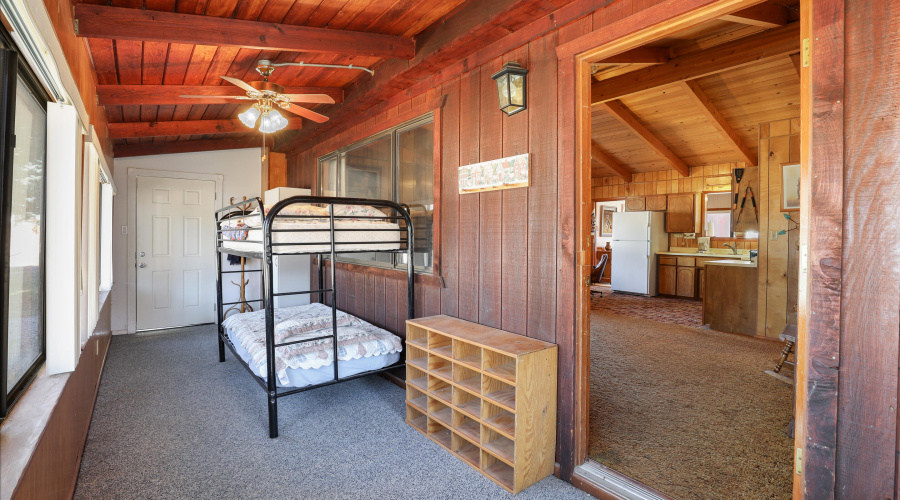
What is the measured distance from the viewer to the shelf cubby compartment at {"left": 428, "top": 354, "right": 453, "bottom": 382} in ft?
8.15

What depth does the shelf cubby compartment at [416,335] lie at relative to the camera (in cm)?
276

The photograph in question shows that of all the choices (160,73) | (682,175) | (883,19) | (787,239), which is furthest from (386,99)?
(682,175)

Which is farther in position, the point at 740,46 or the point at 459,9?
the point at 740,46

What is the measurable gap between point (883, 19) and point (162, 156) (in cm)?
641

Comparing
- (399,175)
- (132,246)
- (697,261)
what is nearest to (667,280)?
(697,261)

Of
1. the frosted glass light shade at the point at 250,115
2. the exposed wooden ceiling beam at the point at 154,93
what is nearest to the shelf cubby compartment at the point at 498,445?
the frosted glass light shade at the point at 250,115

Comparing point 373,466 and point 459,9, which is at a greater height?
point 459,9

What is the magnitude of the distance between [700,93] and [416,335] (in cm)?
489

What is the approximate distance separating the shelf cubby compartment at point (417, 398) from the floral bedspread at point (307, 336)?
39 cm

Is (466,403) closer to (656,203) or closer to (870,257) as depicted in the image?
(870,257)

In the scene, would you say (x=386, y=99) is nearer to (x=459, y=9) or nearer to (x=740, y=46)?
(x=459, y=9)

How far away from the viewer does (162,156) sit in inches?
213

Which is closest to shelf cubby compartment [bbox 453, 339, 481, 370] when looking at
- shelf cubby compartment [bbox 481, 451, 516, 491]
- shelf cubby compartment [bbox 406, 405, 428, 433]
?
shelf cubby compartment [bbox 481, 451, 516, 491]

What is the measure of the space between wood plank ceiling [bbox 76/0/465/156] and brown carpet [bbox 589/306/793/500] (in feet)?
8.87
